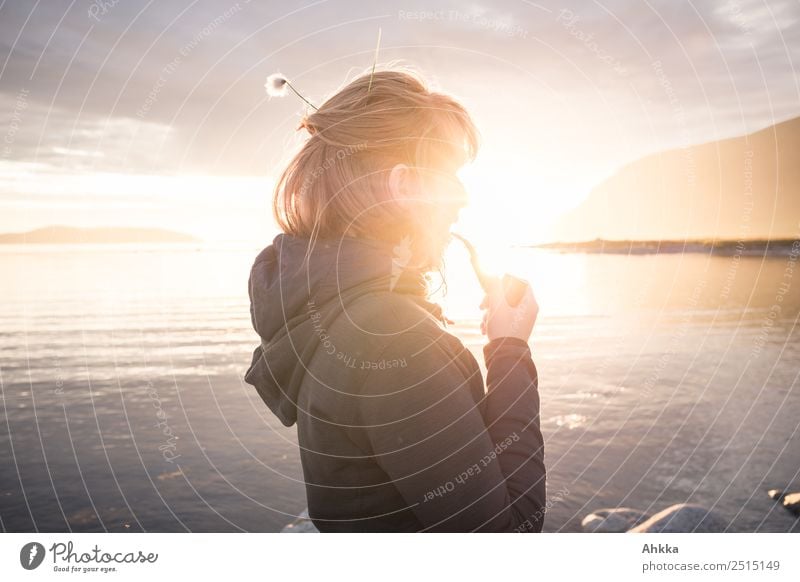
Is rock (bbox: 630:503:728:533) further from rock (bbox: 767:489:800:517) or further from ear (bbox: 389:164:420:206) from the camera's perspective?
ear (bbox: 389:164:420:206)

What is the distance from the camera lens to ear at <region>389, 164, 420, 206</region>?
1.72m

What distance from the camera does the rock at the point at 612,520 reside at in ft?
19.5

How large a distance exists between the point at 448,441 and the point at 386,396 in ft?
0.65

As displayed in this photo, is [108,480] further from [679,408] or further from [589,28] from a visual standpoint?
[679,408]

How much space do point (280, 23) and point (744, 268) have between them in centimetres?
3581

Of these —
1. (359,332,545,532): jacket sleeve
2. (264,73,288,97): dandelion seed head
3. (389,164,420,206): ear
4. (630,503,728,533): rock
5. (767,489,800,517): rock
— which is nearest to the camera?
(359,332,545,532): jacket sleeve

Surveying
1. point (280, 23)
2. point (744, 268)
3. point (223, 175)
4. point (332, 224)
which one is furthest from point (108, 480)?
point (744, 268)

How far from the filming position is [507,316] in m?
1.92

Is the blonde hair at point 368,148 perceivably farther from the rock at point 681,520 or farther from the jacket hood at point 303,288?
the rock at point 681,520

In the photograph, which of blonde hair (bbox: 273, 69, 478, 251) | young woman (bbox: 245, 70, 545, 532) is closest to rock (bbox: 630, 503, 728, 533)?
young woman (bbox: 245, 70, 545, 532)

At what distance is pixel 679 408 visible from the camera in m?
9.19

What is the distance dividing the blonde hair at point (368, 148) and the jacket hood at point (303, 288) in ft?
0.25

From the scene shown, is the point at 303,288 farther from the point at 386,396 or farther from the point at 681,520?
the point at 681,520

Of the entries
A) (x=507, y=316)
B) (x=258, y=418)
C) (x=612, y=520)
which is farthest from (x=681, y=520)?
(x=258, y=418)
